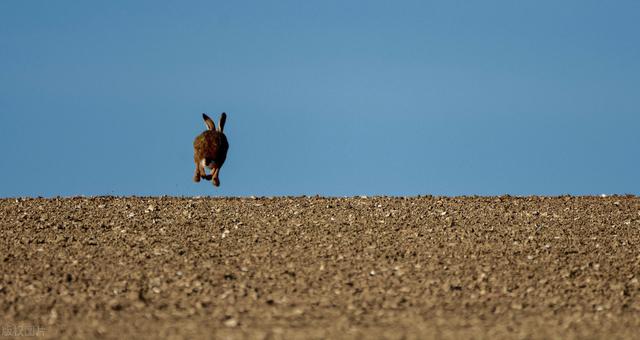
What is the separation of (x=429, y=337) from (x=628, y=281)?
14.0 ft

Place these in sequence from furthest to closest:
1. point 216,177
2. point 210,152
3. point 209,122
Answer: point 209,122 → point 216,177 → point 210,152

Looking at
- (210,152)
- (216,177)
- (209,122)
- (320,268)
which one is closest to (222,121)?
(209,122)

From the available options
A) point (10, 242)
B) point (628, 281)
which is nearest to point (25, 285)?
point (10, 242)

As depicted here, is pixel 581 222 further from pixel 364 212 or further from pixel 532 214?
pixel 364 212

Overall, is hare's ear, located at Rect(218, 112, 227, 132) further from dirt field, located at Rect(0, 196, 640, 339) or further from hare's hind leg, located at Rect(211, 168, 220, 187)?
dirt field, located at Rect(0, 196, 640, 339)

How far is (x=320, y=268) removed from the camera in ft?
39.0

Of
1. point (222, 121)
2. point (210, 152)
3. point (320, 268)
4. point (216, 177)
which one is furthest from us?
point (222, 121)

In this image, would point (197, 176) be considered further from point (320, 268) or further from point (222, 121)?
point (320, 268)

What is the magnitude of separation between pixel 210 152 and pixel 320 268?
242 inches

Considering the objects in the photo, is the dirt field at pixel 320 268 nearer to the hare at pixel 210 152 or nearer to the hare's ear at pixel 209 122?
the hare at pixel 210 152

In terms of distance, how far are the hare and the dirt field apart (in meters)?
0.66

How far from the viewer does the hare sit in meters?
17.5

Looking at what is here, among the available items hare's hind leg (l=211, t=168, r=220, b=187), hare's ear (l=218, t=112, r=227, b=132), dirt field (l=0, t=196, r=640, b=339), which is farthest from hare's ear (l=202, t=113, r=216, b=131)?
dirt field (l=0, t=196, r=640, b=339)

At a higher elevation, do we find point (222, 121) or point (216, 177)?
point (222, 121)
